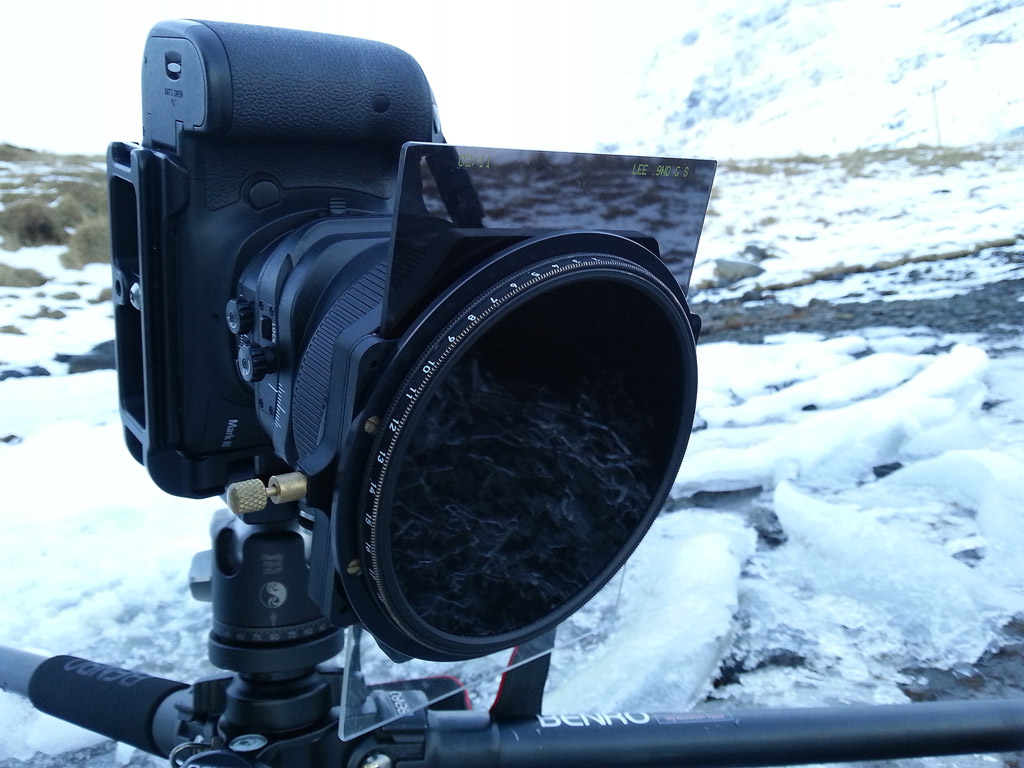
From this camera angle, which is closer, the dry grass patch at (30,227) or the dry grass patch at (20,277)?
the dry grass patch at (20,277)

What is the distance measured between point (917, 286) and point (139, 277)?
10.0 ft

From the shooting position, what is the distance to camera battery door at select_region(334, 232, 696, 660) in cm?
49

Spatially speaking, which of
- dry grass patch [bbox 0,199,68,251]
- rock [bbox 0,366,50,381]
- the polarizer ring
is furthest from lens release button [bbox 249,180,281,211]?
dry grass patch [bbox 0,199,68,251]

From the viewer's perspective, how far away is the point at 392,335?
511 mm

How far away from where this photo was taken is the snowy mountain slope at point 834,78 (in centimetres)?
1731

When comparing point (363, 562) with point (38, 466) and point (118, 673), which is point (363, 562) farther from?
point (38, 466)

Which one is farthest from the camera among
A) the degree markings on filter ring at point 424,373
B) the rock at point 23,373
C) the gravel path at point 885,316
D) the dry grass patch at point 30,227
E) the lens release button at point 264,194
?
the dry grass patch at point 30,227

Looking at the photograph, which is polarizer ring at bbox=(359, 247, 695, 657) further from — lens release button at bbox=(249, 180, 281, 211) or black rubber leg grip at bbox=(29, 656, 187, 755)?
black rubber leg grip at bbox=(29, 656, 187, 755)

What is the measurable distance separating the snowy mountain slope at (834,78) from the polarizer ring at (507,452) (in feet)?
49.8

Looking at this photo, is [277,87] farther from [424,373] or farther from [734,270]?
[734,270]

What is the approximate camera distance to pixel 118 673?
878 millimetres

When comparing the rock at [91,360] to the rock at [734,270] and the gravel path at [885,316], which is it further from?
the rock at [734,270]

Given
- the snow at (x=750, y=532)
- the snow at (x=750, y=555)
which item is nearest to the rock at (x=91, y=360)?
the snow at (x=750, y=532)

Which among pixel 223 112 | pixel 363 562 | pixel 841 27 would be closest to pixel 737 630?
pixel 363 562
